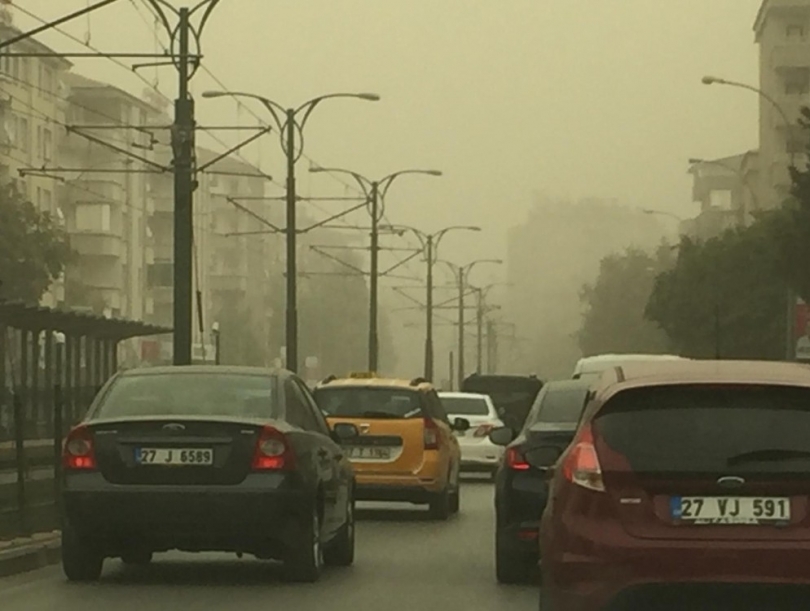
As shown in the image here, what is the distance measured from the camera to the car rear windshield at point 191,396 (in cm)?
1664

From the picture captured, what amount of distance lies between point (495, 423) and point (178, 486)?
82.6ft

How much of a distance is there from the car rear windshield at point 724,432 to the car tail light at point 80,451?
6.69 metres

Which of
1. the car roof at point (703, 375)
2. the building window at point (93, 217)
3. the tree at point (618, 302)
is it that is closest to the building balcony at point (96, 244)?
the building window at point (93, 217)

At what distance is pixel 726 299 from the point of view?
→ 88.7 metres

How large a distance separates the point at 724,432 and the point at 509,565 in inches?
286

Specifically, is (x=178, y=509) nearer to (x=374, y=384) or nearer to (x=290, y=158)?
(x=374, y=384)

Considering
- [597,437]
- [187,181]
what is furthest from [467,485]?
[597,437]

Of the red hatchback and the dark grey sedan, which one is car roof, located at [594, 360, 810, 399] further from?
the dark grey sedan

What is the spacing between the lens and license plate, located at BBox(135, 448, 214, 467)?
53.3 feet

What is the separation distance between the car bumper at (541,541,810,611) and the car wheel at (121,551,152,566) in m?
7.22

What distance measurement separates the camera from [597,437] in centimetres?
1048

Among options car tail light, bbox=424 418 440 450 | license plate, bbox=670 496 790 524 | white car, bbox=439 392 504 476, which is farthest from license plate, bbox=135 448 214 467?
white car, bbox=439 392 504 476

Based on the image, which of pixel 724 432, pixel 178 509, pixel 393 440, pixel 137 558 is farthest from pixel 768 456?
pixel 393 440

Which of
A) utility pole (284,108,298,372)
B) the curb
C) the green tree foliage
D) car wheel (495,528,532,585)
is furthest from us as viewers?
the green tree foliage
